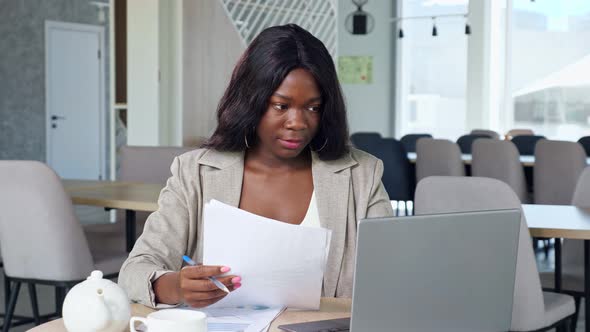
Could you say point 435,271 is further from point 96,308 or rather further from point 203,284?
point 96,308

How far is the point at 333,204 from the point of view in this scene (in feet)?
6.06

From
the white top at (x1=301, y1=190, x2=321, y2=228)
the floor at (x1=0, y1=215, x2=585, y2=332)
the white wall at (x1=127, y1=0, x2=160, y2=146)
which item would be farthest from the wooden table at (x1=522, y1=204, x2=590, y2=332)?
the white wall at (x1=127, y1=0, x2=160, y2=146)

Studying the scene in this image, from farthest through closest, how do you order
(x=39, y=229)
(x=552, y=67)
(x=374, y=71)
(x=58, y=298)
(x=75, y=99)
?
1. (x=374, y=71)
2. (x=552, y=67)
3. (x=75, y=99)
4. (x=58, y=298)
5. (x=39, y=229)

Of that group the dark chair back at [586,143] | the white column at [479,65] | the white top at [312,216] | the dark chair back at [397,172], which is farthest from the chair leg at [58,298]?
the white column at [479,65]

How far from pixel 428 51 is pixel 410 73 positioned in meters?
0.38

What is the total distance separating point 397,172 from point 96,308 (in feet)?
17.6

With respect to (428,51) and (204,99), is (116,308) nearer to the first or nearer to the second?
(204,99)

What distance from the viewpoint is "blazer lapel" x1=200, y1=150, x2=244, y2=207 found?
184 centimetres

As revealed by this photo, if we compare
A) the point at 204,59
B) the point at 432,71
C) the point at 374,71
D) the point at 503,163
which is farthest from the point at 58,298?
the point at 432,71

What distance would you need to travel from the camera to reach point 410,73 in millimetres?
11930

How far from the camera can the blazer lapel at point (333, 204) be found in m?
1.82

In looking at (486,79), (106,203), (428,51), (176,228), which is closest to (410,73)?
(428,51)

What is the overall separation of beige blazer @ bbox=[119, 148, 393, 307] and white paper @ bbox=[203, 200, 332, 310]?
0.31 metres

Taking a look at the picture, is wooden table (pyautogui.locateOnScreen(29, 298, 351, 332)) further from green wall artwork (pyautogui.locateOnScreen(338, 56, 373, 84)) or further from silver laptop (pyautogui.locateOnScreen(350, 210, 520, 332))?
green wall artwork (pyautogui.locateOnScreen(338, 56, 373, 84))
